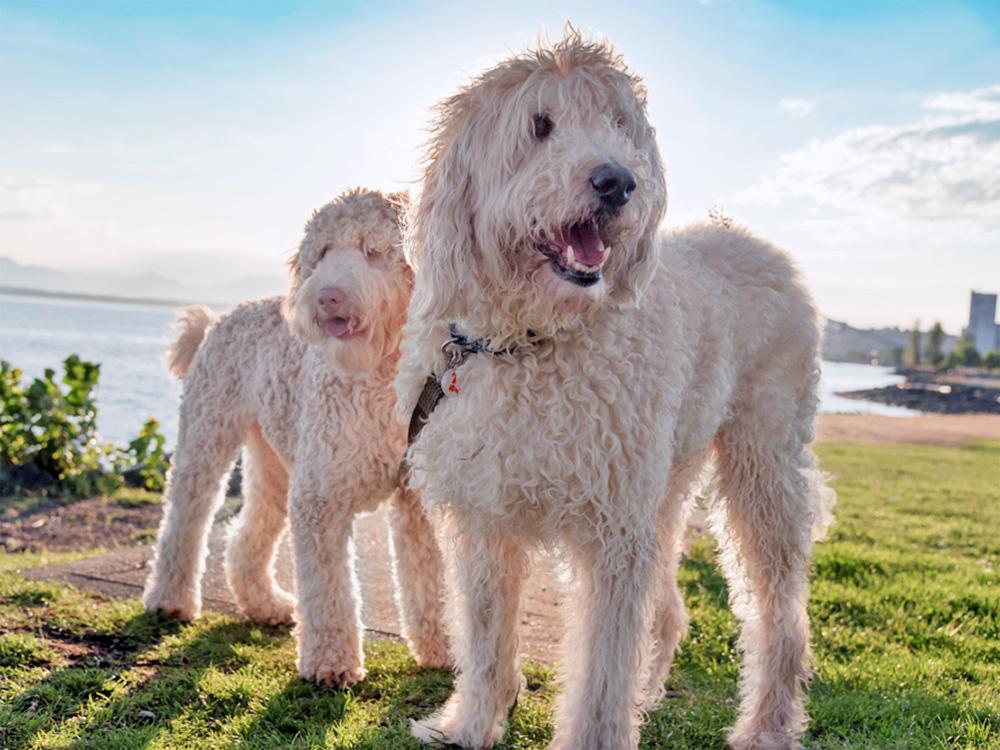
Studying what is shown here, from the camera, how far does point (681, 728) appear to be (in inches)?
157

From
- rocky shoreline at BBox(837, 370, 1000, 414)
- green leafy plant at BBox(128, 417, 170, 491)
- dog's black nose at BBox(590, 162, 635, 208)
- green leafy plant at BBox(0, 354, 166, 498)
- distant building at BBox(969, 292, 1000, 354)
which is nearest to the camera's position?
dog's black nose at BBox(590, 162, 635, 208)

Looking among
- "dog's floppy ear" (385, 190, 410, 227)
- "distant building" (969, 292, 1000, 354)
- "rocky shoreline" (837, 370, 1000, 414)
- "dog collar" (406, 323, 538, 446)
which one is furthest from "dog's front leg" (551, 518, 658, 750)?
"distant building" (969, 292, 1000, 354)

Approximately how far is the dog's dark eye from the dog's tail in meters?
3.23

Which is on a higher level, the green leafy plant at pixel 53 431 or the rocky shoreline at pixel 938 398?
the green leafy plant at pixel 53 431

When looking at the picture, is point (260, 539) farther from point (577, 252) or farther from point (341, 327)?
point (577, 252)

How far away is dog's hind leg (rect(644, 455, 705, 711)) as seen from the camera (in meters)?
4.16

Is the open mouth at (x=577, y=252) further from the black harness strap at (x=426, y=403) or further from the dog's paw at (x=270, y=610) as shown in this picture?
the dog's paw at (x=270, y=610)

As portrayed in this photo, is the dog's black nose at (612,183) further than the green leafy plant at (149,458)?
No

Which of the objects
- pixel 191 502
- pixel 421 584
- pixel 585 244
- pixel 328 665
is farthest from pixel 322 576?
pixel 585 244

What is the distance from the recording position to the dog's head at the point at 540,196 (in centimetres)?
280

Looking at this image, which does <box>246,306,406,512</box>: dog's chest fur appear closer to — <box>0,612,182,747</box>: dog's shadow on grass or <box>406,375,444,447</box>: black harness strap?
<box>406,375,444,447</box>: black harness strap

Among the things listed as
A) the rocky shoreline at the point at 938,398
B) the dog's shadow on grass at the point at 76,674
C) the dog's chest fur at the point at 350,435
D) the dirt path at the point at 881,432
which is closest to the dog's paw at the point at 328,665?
the dog's chest fur at the point at 350,435

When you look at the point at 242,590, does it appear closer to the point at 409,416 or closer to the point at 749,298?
the point at 409,416

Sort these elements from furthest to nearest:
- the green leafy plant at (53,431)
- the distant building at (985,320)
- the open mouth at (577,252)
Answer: the distant building at (985,320), the green leafy plant at (53,431), the open mouth at (577,252)
